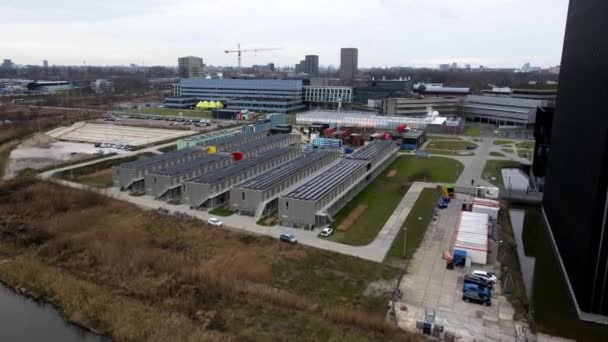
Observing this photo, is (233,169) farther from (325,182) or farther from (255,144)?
(255,144)

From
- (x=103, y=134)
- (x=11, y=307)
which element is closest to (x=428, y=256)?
(x=11, y=307)

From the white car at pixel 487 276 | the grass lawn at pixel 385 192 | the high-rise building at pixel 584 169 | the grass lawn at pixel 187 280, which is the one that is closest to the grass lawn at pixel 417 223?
the grass lawn at pixel 385 192

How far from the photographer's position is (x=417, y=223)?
2952 cm

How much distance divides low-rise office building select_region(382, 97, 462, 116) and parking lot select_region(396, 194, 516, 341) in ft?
188

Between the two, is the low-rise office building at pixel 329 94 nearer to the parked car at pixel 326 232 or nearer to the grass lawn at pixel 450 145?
the grass lawn at pixel 450 145

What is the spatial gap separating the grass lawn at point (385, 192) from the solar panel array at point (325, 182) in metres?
2.05

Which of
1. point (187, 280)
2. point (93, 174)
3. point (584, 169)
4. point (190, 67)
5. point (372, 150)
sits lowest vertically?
A: point (187, 280)

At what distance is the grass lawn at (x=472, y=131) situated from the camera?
225ft

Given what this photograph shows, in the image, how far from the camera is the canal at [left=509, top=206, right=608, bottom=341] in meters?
18.3

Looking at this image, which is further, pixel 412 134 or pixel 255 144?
pixel 412 134

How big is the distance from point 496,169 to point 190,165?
101ft

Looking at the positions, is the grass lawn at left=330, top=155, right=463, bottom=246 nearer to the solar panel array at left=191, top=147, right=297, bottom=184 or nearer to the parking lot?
the parking lot

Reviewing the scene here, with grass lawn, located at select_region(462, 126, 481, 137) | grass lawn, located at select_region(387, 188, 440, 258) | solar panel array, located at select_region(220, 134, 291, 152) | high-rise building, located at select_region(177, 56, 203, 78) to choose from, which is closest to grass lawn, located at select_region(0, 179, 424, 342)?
grass lawn, located at select_region(387, 188, 440, 258)

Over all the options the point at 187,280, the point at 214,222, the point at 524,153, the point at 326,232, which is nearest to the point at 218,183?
the point at 214,222
